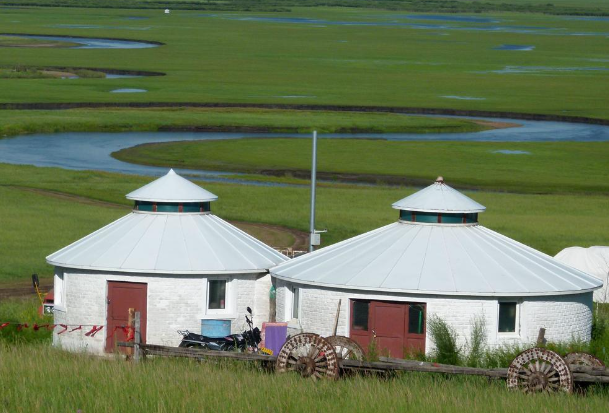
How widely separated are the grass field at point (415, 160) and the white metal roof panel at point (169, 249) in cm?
5326

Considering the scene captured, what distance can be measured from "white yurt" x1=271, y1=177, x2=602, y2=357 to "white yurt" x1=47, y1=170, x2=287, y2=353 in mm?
1573

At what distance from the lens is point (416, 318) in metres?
39.7

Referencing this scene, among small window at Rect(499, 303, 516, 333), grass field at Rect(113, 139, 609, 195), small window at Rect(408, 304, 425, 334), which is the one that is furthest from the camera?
grass field at Rect(113, 139, 609, 195)

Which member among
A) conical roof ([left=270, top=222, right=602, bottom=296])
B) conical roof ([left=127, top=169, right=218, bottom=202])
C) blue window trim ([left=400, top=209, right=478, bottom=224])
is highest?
conical roof ([left=127, top=169, right=218, bottom=202])

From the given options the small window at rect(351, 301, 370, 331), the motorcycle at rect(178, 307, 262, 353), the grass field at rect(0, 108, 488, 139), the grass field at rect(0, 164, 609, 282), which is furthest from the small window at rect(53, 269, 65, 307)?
the grass field at rect(0, 108, 488, 139)

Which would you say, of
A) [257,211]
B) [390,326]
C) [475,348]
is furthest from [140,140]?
[475,348]

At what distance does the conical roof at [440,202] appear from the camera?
139 ft

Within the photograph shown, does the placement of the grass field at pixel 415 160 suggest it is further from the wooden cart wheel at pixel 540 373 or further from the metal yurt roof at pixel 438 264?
the wooden cart wheel at pixel 540 373

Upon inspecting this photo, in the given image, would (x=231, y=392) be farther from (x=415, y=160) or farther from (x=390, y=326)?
(x=415, y=160)

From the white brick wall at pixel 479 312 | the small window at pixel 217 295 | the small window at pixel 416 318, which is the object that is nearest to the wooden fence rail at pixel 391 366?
the small window at pixel 416 318

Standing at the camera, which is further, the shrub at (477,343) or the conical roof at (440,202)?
the conical roof at (440,202)

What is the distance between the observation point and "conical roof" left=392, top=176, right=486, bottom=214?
139 feet

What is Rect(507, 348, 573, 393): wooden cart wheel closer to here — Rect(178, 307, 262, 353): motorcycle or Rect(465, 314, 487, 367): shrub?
Rect(465, 314, 487, 367): shrub

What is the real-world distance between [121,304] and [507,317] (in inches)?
493
